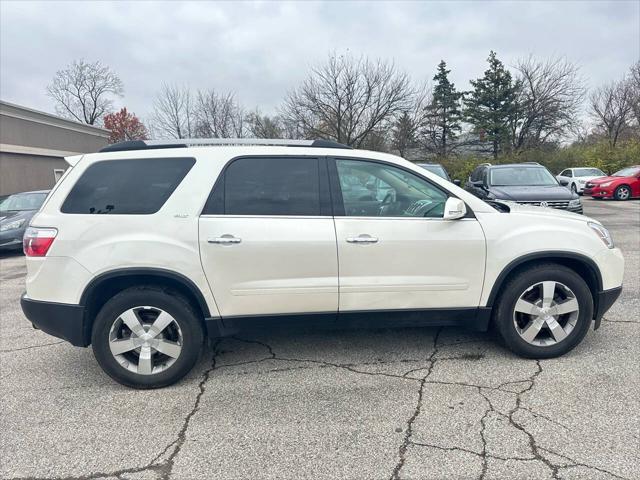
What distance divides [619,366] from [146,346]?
3724 mm

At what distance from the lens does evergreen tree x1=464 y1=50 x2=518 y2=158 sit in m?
34.1

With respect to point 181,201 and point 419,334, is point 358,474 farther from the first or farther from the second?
point 181,201

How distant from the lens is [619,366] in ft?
10.3

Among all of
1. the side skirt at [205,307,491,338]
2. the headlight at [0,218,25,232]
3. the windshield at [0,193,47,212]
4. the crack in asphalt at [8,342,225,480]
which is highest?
the windshield at [0,193,47,212]

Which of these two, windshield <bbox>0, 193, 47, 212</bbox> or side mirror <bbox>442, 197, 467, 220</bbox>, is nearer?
side mirror <bbox>442, 197, 467, 220</bbox>

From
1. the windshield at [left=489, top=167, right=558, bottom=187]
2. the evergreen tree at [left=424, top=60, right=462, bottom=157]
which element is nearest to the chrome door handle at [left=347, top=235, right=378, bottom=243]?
the windshield at [left=489, top=167, right=558, bottom=187]

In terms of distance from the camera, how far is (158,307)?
296cm

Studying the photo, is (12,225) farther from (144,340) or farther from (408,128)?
(408,128)

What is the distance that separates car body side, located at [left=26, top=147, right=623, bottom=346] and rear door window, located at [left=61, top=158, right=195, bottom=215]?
0.05 meters

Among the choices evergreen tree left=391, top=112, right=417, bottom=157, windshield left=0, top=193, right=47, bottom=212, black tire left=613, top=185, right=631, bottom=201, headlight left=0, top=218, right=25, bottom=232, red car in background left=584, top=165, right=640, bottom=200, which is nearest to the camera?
headlight left=0, top=218, right=25, bottom=232

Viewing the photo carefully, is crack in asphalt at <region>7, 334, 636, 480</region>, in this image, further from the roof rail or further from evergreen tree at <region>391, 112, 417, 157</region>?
evergreen tree at <region>391, 112, 417, 157</region>

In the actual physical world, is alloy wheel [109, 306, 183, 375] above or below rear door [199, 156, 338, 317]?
below

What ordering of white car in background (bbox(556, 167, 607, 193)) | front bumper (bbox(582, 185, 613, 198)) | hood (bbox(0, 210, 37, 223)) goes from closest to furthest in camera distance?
hood (bbox(0, 210, 37, 223)) → front bumper (bbox(582, 185, 613, 198)) → white car in background (bbox(556, 167, 607, 193))

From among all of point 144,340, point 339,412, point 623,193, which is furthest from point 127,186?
point 623,193
